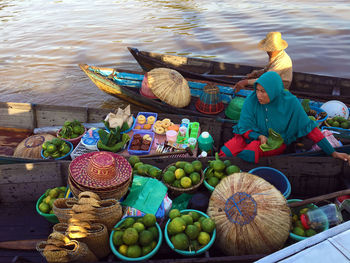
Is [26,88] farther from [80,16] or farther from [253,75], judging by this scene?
[80,16]

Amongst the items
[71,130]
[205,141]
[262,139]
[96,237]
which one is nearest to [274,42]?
[262,139]

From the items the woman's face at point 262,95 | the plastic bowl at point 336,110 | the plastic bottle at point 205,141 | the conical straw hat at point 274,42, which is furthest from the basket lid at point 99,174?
the plastic bowl at point 336,110

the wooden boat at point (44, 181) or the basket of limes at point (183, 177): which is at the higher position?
the basket of limes at point (183, 177)

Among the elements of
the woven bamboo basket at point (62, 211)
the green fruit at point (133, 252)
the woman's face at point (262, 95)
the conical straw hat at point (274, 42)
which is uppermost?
the conical straw hat at point (274, 42)

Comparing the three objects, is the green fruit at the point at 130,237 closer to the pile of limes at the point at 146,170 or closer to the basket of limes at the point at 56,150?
the pile of limes at the point at 146,170

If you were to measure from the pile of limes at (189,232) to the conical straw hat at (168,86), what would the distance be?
369cm

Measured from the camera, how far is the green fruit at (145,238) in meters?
2.56

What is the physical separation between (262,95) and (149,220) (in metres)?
2.25

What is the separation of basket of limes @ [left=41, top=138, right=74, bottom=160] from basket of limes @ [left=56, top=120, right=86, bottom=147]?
27 centimetres

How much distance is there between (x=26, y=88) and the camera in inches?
389

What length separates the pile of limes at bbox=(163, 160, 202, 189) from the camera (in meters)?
3.30

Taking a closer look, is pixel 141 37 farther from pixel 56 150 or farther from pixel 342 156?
pixel 342 156

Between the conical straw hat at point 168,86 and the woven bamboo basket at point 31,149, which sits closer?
the woven bamboo basket at point 31,149

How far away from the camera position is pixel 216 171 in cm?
347
